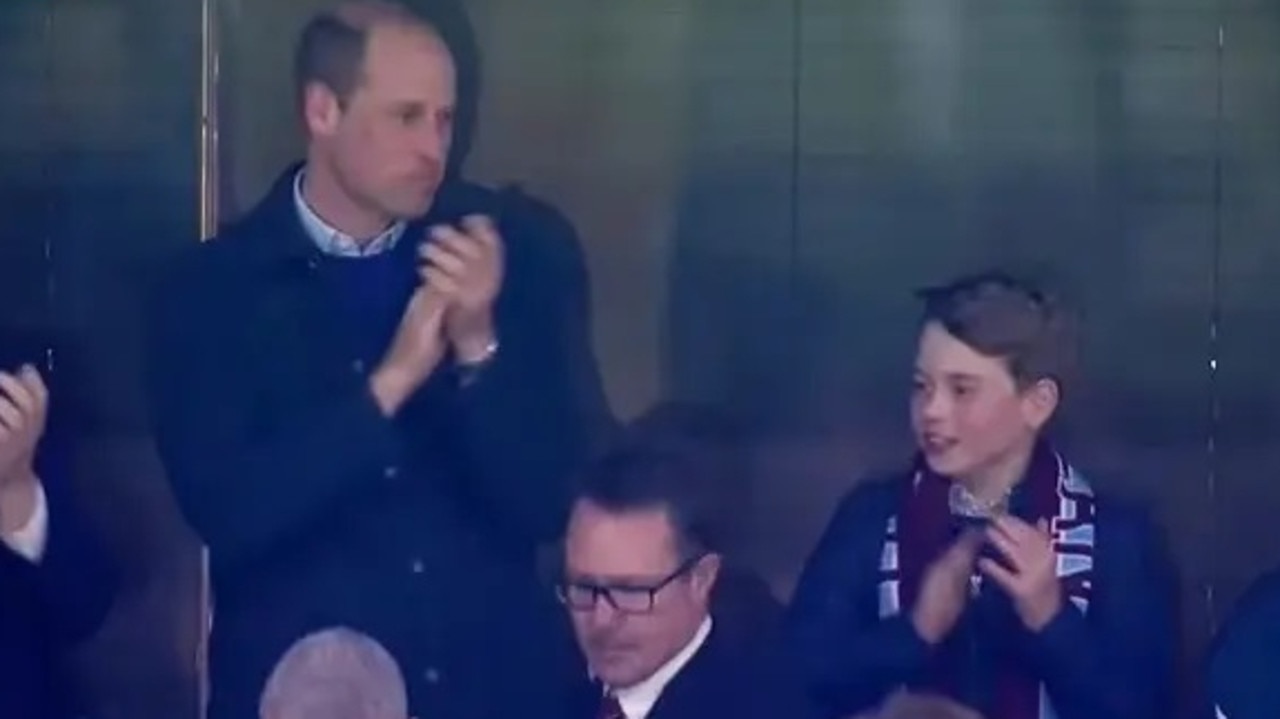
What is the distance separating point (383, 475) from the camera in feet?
12.9

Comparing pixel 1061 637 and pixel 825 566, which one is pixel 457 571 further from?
pixel 1061 637

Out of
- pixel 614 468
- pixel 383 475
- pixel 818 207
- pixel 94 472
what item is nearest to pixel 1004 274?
pixel 818 207

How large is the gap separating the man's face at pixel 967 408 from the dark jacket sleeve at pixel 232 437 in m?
0.61

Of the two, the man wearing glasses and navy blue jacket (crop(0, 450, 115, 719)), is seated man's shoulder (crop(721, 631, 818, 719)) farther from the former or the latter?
navy blue jacket (crop(0, 450, 115, 719))

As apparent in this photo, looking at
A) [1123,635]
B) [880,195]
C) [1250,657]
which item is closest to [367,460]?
[880,195]

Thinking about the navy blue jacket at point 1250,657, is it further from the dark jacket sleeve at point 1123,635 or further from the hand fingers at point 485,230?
the hand fingers at point 485,230

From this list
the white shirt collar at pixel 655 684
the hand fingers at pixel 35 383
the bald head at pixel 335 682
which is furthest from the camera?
the hand fingers at pixel 35 383

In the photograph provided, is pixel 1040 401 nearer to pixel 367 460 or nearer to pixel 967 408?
pixel 967 408

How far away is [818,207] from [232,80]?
0.68 m

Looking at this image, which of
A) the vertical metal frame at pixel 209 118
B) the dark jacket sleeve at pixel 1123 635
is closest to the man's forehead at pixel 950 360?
the dark jacket sleeve at pixel 1123 635

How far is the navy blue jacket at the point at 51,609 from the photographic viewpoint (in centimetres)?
399

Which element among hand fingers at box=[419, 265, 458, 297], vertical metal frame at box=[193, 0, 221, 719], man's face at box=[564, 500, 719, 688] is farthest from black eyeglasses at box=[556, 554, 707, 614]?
vertical metal frame at box=[193, 0, 221, 719]

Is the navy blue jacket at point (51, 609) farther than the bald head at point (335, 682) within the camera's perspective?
Yes

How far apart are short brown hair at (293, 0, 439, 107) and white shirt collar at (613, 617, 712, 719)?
0.73 meters
